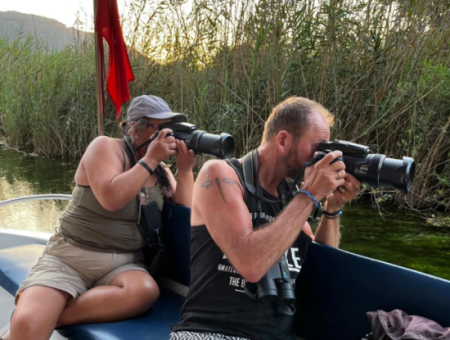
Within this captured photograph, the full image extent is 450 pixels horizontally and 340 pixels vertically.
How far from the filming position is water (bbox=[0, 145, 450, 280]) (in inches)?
123

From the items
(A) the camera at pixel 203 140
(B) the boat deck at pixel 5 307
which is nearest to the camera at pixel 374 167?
(A) the camera at pixel 203 140

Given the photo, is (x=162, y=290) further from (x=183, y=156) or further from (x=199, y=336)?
(x=199, y=336)

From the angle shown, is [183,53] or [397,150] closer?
[397,150]

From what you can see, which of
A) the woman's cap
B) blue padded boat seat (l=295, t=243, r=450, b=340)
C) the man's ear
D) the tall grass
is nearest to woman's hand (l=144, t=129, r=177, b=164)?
the woman's cap

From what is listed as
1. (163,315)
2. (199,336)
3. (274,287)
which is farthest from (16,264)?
(274,287)

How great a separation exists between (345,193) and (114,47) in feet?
5.81

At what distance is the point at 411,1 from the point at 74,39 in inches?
156

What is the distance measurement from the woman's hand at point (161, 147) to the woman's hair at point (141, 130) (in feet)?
0.54

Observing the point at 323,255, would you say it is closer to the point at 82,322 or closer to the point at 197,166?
the point at 82,322

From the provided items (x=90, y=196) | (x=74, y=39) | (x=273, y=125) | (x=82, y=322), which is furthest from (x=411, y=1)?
(x=74, y=39)

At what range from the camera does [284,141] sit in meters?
1.26

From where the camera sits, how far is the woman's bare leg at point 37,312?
134cm

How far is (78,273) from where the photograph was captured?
1.58 meters

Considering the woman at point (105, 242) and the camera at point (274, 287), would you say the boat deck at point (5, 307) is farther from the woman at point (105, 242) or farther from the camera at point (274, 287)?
the camera at point (274, 287)
